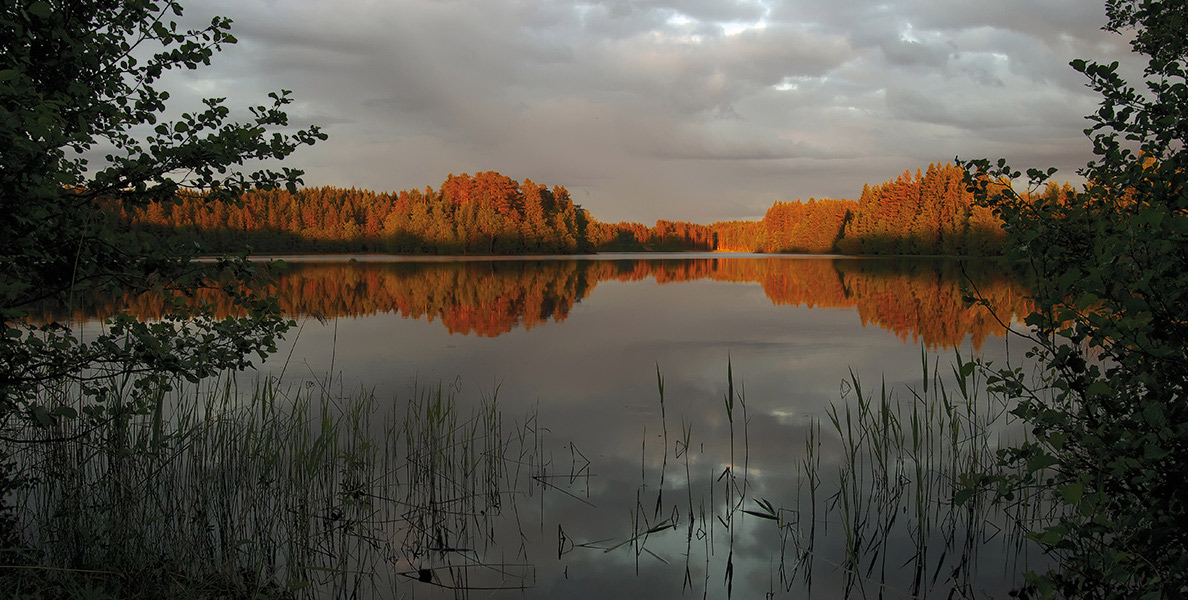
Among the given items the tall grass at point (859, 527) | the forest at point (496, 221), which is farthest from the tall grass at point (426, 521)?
the forest at point (496, 221)

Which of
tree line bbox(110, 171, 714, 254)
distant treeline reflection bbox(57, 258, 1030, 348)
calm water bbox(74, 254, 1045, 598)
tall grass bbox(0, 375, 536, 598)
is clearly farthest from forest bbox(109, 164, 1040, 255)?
tall grass bbox(0, 375, 536, 598)

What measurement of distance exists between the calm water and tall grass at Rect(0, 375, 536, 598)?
0.33 m

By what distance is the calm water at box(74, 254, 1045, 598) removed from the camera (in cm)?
510

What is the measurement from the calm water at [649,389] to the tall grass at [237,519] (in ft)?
1.09

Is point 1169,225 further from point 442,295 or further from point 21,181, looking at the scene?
point 442,295

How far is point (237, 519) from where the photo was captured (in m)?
5.47

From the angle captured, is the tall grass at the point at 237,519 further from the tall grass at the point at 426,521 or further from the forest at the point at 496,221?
the forest at the point at 496,221

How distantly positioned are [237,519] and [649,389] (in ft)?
21.0

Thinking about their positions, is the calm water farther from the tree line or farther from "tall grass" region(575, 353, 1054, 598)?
the tree line

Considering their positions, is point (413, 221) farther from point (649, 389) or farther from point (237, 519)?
point (237, 519)

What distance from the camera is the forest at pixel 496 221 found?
7481 centimetres

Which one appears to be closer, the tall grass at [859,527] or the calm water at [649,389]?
the tall grass at [859,527]

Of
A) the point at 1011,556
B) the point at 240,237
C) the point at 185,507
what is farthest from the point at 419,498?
the point at 240,237

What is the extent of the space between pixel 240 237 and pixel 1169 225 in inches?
4315
